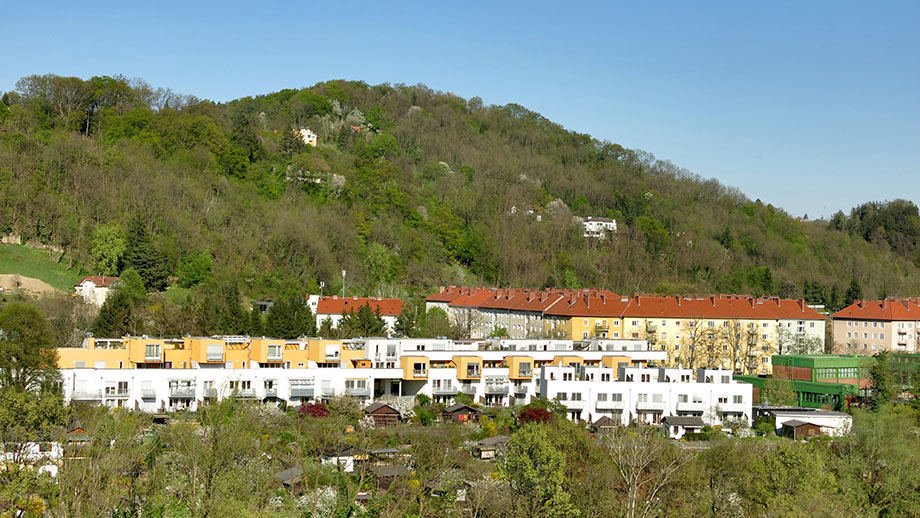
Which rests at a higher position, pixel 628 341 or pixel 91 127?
pixel 91 127

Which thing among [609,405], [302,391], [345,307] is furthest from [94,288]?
[609,405]

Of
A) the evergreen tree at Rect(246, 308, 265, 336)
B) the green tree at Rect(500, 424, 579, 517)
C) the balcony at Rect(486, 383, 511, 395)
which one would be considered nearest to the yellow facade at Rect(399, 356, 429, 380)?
the balcony at Rect(486, 383, 511, 395)

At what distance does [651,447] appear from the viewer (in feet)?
76.8

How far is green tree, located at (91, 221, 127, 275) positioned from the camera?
4931 cm

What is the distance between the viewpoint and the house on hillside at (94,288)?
4656 centimetres

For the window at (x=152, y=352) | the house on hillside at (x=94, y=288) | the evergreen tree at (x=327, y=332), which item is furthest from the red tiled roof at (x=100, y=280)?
the window at (x=152, y=352)

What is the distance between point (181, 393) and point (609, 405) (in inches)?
577

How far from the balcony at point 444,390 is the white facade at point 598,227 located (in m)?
46.1

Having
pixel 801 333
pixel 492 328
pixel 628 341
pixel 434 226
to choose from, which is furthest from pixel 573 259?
pixel 628 341

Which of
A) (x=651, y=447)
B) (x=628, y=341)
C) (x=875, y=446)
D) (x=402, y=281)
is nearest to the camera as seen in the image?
(x=651, y=447)

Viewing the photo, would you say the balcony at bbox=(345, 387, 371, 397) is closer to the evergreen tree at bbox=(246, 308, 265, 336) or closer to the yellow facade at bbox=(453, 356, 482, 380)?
the yellow facade at bbox=(453, 356, 482, 380)

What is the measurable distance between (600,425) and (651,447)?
9.47 m

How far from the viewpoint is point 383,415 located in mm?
31656

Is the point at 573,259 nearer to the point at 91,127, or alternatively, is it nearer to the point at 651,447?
the point at 91,127
